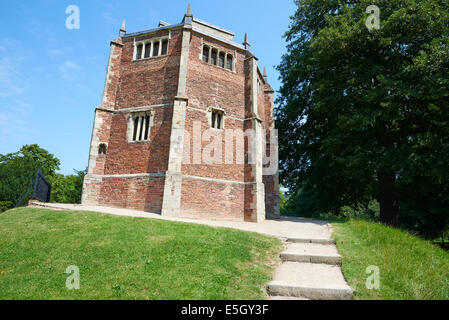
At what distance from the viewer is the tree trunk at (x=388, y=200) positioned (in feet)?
41.3

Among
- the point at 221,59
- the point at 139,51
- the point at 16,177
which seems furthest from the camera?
the point at 16,177

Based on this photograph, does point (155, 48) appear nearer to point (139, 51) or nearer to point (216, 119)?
point (139, 51)

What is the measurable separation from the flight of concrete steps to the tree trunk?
24.6ft

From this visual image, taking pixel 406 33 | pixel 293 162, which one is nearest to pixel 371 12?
pixel 406 33

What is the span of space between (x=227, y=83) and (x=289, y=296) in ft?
44.6

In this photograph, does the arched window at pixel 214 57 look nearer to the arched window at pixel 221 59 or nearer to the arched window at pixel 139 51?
the arched window at pixel 221 59

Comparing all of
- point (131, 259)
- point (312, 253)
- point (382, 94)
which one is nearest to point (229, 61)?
point (382, 94)

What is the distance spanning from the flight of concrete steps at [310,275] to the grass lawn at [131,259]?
320mm

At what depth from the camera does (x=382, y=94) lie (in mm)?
11148

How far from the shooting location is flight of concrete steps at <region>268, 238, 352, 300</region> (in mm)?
4234

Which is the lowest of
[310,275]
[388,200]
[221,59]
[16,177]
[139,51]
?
[310,275]

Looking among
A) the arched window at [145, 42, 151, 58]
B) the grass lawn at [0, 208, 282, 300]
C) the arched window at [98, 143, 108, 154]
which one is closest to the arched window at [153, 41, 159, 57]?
the arched window at [145, 42, 151, 58]

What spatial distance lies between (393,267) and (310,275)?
1662 millimetres

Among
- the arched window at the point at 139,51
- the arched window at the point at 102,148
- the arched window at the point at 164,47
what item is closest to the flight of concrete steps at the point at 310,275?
the arched window at the point at 102,148
